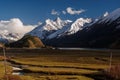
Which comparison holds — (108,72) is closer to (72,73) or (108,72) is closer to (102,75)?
(102,75)

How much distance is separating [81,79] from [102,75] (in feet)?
26.4

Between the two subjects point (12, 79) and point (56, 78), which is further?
point (56, 78)

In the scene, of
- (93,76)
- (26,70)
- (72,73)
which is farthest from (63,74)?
(26,70)

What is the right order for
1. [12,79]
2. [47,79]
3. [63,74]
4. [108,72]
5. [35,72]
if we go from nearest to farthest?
1. [12,79]
2. [47,79]
3. [108,72]
4. [63,74]
5. [35,72]

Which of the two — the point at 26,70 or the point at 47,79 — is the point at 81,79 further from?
the point at 26,70

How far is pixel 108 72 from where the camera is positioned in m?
76.7

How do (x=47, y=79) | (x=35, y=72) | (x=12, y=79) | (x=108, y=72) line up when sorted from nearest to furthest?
1. (x=12, y=79)
2. (x=47, y=79)
3. (x=108, y=72)
4. (x=35, y=72)

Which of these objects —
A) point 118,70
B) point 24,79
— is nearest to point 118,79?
point 118,70

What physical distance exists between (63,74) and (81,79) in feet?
35.0

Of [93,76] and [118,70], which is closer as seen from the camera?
[118,70]

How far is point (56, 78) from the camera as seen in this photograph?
234ft

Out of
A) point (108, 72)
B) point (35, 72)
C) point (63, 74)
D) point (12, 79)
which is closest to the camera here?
point (12, 79)

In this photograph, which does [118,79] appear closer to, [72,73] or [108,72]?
[108,72]

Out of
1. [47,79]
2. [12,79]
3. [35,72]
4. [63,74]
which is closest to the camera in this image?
[12,79]
